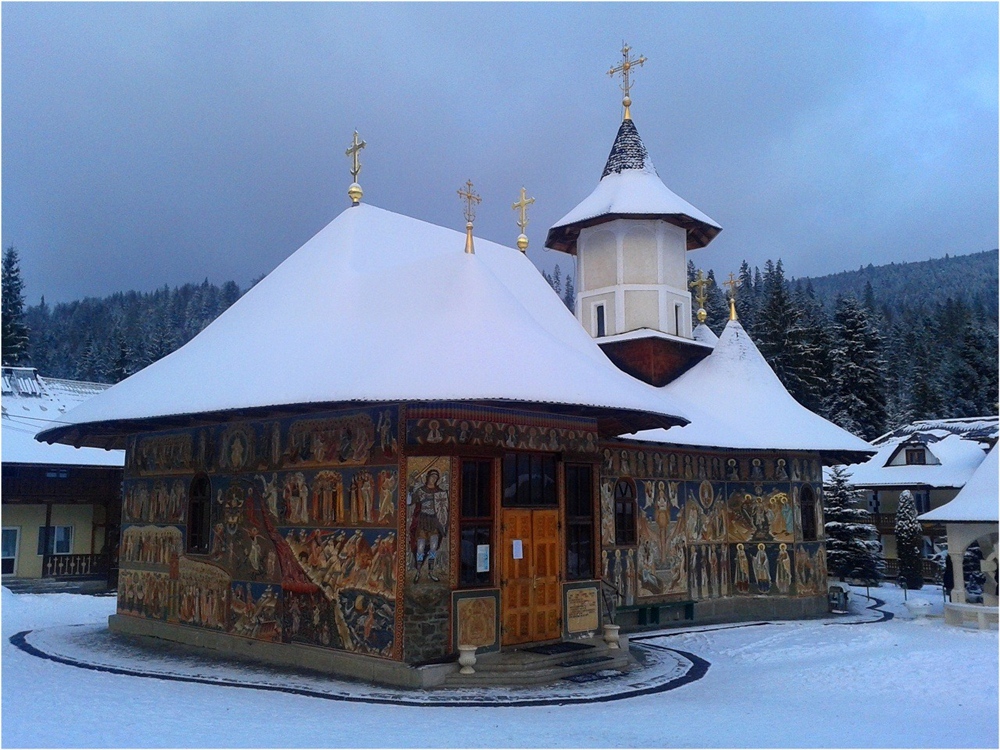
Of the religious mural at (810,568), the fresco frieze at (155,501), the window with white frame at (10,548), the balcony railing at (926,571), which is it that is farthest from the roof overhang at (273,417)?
the balcony railing at (926,571)

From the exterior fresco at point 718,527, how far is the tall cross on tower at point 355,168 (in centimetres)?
739

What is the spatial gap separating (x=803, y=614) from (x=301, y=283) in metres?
13.4

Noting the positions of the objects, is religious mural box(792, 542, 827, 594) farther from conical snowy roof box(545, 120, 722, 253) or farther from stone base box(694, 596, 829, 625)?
conical snowy roof box(545, 120, 722, 253)

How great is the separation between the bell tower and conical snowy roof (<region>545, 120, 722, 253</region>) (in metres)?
0.03

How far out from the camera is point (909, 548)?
108 ft

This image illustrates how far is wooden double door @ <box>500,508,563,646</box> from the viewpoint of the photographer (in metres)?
13.5

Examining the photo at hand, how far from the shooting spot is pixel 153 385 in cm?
1566

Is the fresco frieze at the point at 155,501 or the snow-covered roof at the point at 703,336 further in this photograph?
the snow-covered roof at the point at 703,336

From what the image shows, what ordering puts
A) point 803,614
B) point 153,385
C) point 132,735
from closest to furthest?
point 132,735 → point 153,385 → point 803,614

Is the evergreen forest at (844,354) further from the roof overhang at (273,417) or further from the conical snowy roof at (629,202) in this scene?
the roof overhang at (273,417)

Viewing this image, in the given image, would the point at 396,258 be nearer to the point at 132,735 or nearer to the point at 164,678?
the point at 164,678

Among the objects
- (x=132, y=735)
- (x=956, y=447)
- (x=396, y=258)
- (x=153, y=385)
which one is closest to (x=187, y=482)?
(x=153, y=385)

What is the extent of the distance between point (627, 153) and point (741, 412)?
7.91m

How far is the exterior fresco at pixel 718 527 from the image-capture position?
63.3 ft
